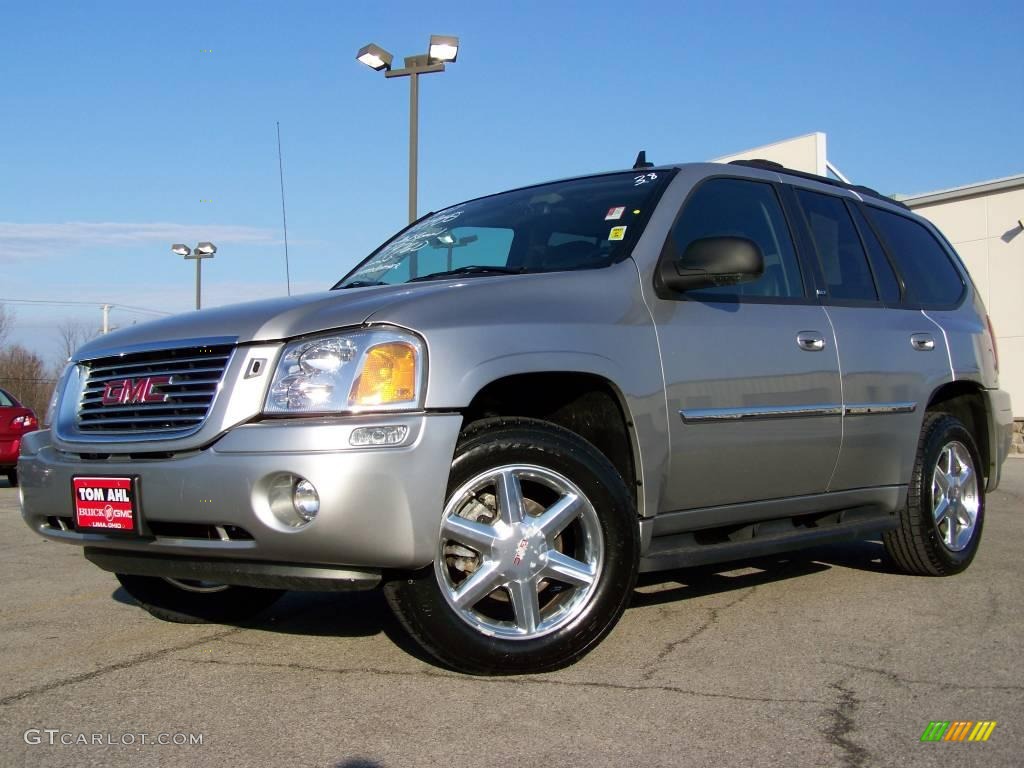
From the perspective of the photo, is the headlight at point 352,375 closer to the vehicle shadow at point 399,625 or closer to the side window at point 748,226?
the vehicle shadow at point 399,625

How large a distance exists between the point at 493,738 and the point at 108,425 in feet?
5.56

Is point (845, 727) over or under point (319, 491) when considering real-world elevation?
under

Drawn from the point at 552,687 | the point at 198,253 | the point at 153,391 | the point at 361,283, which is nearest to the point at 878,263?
the point at 361,283

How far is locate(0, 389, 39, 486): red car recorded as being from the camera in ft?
40.7

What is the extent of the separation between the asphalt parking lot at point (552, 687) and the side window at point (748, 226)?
1.33 metres

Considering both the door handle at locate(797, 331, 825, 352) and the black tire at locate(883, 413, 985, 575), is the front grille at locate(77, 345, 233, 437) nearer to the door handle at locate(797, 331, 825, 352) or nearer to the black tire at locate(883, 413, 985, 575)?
the door handle at locate(797, 331, 825, 352)

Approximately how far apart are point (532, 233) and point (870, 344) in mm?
1601

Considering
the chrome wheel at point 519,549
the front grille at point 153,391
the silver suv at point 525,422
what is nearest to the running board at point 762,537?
the silver suv at point 525,422

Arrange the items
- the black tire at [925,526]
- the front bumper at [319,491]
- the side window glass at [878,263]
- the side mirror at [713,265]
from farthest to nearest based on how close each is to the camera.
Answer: the side window glass at [878,263] < the black tire at [925,526] < the side mirror at [713,265] < the front bumper at [319,491]

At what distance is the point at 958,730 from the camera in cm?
294

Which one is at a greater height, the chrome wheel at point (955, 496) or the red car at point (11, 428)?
the chrome wheel at point (955, 496)

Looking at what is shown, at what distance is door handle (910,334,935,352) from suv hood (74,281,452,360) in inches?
101

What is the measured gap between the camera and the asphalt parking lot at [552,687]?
9.06 ft

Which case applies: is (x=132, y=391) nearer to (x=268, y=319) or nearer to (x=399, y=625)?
(x=268, y=319)
